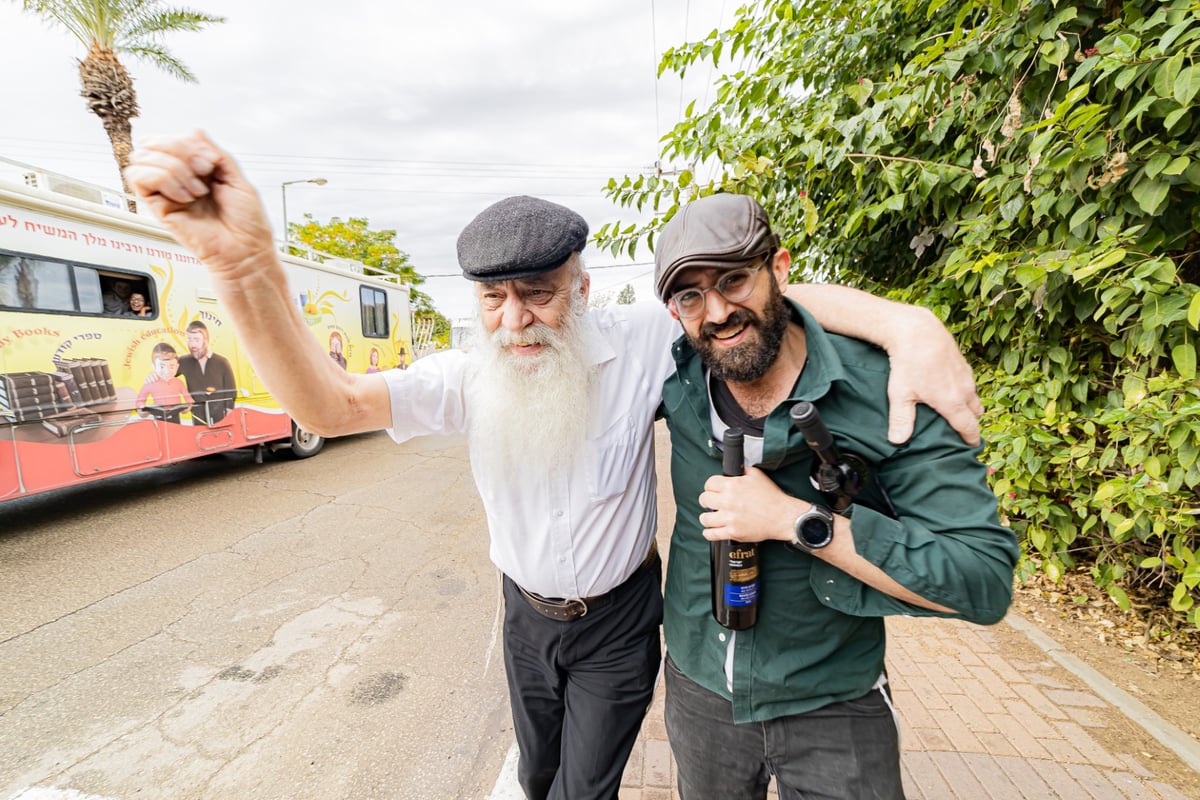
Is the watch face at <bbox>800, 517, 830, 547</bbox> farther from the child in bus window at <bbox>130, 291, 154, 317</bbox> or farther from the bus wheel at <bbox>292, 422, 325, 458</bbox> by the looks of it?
the bus wheel at <bbox>292, 422, 325, 458</bbox>

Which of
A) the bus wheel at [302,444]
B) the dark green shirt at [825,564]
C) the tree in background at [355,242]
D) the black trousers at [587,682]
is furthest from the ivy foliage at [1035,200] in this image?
the tree in background at [355,242]

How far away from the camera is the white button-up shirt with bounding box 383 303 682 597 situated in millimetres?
1677

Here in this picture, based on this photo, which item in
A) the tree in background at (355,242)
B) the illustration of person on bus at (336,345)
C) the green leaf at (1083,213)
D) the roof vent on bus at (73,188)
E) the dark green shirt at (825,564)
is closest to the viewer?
the dark green shirt at (825,564)

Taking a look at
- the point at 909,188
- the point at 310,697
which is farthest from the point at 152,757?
the point at 909,188

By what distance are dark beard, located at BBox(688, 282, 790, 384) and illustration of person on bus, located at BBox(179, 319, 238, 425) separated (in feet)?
25.0

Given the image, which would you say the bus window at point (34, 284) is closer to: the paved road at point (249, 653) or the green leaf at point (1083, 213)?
the paved road at point (249, 653)

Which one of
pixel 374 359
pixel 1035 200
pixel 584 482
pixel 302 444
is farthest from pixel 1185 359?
pixel 374 359

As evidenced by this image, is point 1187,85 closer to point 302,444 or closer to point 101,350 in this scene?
point 101,350

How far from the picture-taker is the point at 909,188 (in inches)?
126

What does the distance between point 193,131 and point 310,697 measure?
3011 mm

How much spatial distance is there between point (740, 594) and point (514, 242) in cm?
113

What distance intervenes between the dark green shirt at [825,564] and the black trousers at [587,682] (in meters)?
0.19

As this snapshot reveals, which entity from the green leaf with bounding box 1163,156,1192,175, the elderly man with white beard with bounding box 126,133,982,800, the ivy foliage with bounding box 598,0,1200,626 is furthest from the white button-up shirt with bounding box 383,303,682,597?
the green leaf with bounding box 1163,156,1192,175

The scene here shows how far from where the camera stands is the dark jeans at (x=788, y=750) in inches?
51.0
